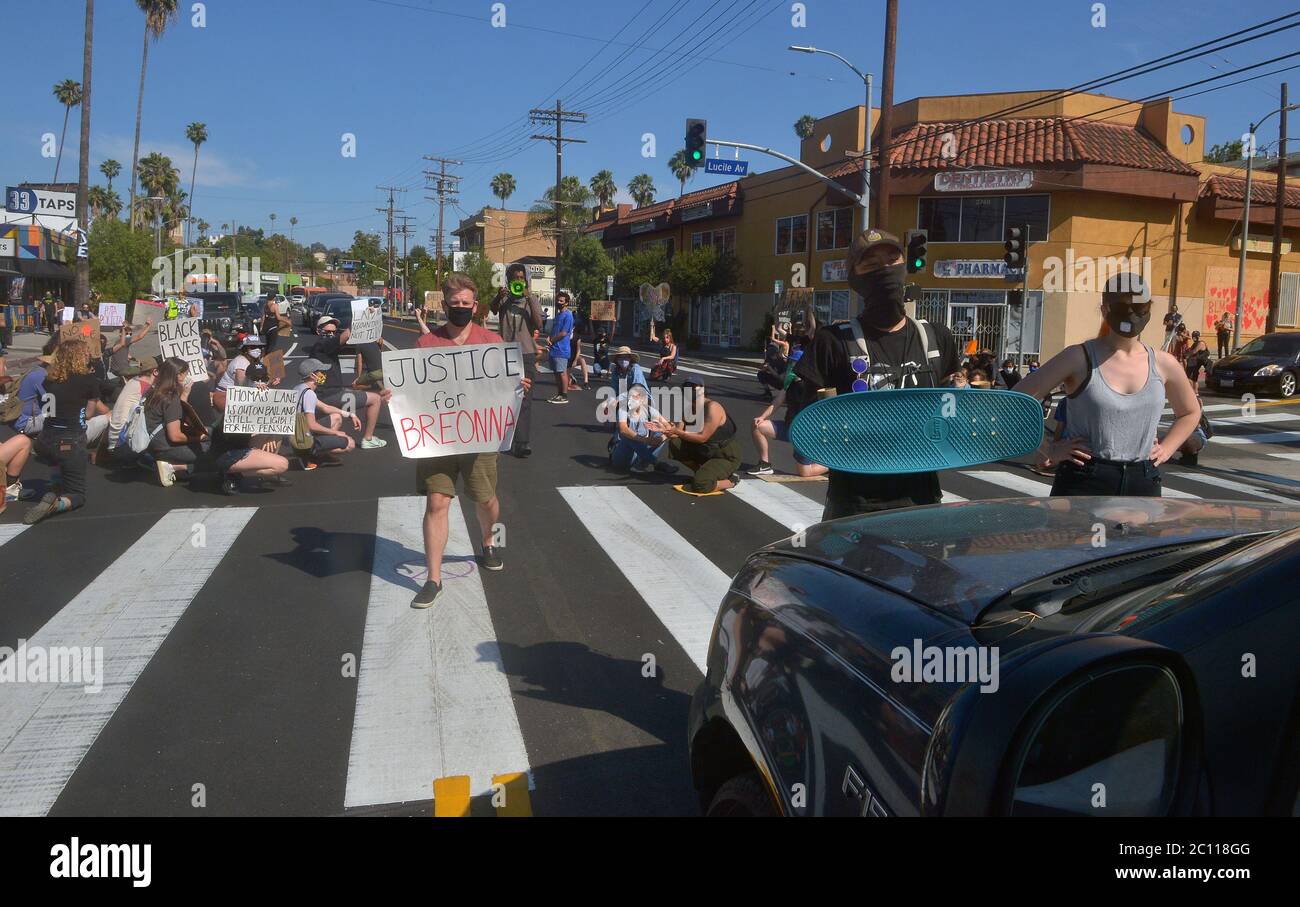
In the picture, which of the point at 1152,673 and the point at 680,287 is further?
the point at 680,287

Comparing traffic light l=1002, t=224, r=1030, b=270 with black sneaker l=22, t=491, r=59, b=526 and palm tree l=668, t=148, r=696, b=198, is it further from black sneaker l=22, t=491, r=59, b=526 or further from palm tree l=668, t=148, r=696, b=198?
palm tree l=668, t=148, r=696, b=198

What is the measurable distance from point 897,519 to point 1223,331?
31584 mm

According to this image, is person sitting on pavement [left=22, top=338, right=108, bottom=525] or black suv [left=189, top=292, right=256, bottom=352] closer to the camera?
person sitting on pavement [left=22, top=338, right=108, bottom=525]

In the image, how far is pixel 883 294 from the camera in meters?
3.78

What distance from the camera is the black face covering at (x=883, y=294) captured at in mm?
3766

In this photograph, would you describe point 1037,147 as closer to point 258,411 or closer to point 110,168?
point 258,411

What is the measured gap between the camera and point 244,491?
32.3 ft

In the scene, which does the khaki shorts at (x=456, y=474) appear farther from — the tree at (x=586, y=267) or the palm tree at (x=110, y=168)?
the palm tree at (x=110, y=168)

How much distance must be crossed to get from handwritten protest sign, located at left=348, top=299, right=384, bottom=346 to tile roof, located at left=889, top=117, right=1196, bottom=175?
23.3m

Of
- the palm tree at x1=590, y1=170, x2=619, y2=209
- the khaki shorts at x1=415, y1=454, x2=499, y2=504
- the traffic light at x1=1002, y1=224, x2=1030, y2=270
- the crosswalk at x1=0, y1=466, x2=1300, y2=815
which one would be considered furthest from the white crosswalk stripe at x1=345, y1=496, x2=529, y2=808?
the palm tree at x1=590, y1=170, x2=619, y2=209

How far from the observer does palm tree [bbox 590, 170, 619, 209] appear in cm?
8238

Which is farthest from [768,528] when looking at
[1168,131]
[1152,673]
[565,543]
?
[1168,131]

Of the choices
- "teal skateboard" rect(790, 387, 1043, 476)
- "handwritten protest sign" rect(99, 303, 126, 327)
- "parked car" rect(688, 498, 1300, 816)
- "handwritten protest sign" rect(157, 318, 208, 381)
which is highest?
"handwritten protest sign" rect(99, 303, 126, 327)

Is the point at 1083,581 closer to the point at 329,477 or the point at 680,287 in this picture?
the point at 329,477
